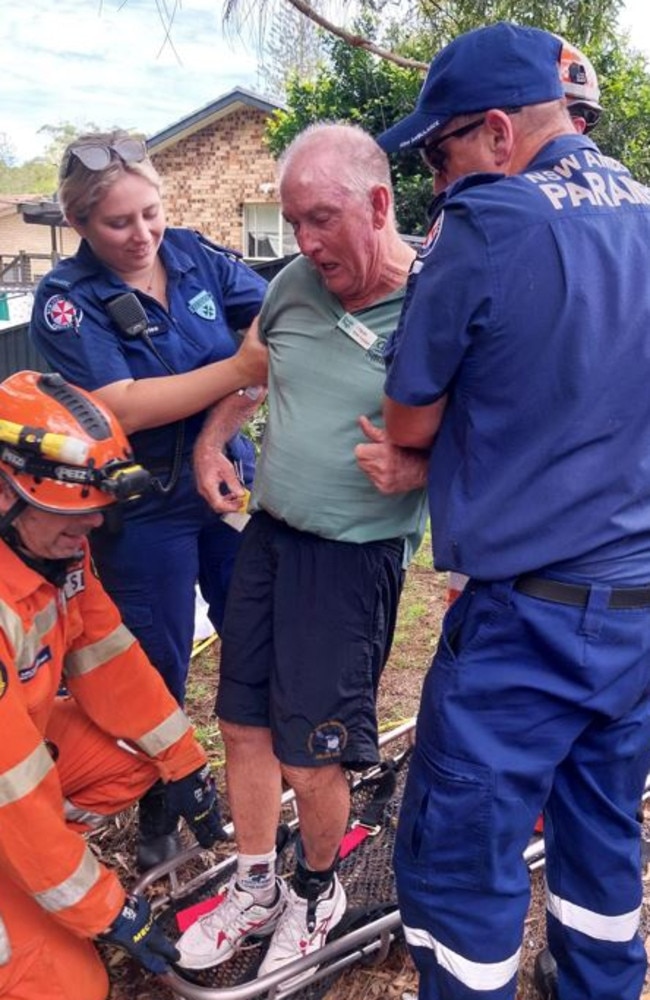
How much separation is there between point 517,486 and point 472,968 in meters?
1.08

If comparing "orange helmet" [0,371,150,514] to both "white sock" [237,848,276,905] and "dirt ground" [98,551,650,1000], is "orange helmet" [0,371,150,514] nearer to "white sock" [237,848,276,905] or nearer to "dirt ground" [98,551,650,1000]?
"white sock" [237,848,276,905]

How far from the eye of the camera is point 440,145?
1982 millimetres

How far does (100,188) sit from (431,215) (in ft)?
3.70

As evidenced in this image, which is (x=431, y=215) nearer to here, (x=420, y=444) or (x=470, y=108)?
(x=470, y=108)

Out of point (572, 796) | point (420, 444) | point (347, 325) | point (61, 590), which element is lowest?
point (572, 796)

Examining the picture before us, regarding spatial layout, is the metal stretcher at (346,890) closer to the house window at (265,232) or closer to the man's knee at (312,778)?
the man's knee at (312,778)

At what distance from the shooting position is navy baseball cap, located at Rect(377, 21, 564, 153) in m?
1.85

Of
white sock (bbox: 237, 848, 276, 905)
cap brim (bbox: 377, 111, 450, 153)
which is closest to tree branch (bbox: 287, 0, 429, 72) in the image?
cap brim (bbox: 377, 111, 450, 153)

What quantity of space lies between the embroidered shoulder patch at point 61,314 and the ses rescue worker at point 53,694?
40cm

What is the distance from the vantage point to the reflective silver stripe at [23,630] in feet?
7.32

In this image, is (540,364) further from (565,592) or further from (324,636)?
(324,636)

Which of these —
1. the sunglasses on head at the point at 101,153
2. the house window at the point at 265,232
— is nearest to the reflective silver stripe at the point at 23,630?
the sunglasses on head at the point at 101,153

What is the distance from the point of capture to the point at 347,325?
2291 mm

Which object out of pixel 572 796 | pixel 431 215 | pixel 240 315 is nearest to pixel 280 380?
pixel 431 215
